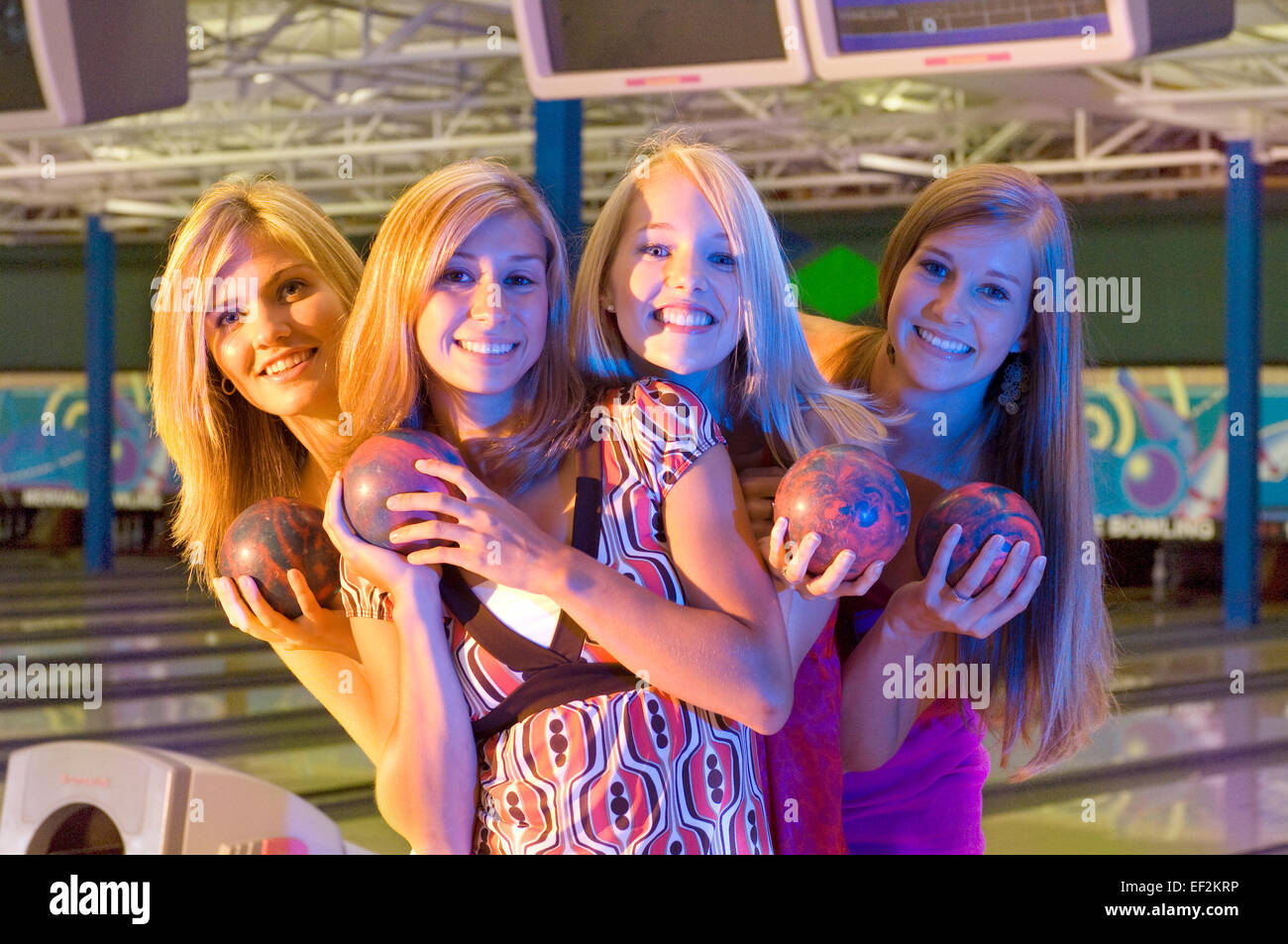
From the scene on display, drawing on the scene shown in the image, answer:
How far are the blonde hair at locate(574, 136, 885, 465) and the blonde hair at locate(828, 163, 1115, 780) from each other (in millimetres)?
221

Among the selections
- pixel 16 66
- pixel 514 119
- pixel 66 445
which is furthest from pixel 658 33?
pixel 66 445

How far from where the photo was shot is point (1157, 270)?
903cm

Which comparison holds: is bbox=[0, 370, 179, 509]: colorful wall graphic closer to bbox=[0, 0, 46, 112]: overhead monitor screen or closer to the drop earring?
bbox=[0, 0, 46, 112]: overhead monitor screen

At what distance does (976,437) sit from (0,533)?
11796mm

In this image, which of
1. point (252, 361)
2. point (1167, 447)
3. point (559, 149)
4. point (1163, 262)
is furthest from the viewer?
point (1167, 447)

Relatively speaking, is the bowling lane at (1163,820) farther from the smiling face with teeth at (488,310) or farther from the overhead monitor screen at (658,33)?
the smiling face with teeth at (488,310)

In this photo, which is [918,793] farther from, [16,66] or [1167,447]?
[1167,447]

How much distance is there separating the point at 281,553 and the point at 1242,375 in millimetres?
7247

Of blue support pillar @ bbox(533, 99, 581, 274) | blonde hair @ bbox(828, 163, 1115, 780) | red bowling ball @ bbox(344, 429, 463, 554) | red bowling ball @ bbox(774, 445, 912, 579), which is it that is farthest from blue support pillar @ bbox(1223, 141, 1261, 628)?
red bowling ball @ bbox(344, 429, 463, 554)

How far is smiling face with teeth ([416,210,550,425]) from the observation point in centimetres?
138

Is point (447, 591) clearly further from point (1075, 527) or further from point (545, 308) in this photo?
point (1075, 527)

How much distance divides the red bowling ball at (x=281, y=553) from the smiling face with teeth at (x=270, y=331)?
15 centimetres

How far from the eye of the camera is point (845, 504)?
1367 millimetres
